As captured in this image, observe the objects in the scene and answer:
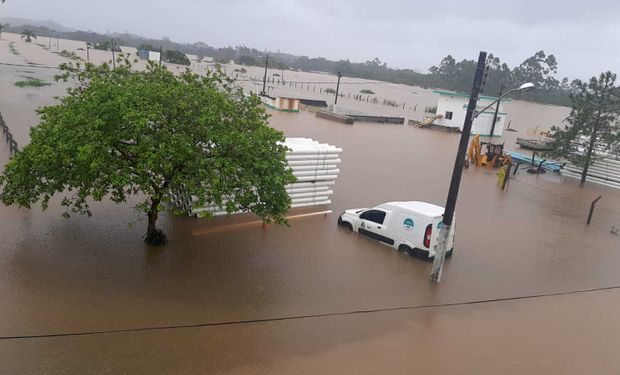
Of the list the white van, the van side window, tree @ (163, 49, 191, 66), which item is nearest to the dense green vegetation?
the van side window

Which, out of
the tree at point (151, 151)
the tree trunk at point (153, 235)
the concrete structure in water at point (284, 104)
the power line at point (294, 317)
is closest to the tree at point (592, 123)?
the power line at point (294, 317)

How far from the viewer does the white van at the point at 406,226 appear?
1134 cm

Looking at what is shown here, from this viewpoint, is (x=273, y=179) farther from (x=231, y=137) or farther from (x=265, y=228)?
(x=265, y=228)

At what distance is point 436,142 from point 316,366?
28.7m

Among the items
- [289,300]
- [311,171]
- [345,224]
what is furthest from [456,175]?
[311,171]

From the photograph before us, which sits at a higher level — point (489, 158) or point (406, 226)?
point (489, 158)

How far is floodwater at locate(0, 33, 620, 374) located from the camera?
7.17 metres

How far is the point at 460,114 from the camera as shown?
40.9m

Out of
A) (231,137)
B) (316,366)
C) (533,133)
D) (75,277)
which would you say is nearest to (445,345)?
(316,366)

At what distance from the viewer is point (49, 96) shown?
1304 inches

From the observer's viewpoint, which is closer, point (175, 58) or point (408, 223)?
point (408, 223)

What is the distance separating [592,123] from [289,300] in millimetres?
20811

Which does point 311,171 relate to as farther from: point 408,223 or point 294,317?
point 294,317

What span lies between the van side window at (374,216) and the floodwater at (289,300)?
2.00ft
